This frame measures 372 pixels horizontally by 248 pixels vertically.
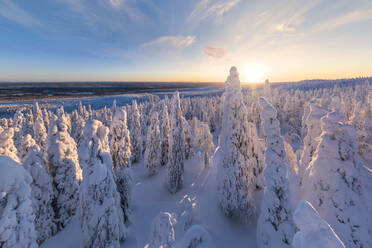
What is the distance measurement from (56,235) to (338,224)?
13553 mm

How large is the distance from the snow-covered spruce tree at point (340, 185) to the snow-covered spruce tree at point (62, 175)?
39.4 ft

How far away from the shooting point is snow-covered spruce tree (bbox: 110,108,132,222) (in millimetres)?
10594

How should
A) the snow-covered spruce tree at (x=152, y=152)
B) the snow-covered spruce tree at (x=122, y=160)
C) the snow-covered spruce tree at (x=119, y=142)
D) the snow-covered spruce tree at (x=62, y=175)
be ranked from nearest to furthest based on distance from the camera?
the snow-covered spruce tree at (x=62, y=175)
the snow-covered spruce tree at (x=122, y=160)
the snow-covered spruce tree at (x=119, y=142)
the snow-covered spruce tree at (x=152, y=152)

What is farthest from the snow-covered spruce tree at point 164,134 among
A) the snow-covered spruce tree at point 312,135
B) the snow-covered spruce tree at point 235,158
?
the snow-covered spruce tree at point 312,135

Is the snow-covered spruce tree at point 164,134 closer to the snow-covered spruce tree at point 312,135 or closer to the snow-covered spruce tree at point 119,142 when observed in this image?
the snow-covered spruce tree at point 119,142

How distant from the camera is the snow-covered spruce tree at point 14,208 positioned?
3660 mm

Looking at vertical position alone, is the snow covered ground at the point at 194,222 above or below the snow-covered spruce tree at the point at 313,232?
below

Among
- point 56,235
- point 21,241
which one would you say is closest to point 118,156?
point 56,235

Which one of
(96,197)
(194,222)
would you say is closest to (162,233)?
(96,197)

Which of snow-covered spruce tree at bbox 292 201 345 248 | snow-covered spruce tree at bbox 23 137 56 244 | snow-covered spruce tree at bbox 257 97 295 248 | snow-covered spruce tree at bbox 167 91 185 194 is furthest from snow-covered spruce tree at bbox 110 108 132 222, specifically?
snow-covered spruce tree at bbox 292 201 345 248

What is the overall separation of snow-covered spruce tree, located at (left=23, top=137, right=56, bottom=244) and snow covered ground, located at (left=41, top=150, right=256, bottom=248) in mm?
1052

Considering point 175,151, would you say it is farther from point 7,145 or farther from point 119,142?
point 7,145

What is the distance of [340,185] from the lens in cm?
489

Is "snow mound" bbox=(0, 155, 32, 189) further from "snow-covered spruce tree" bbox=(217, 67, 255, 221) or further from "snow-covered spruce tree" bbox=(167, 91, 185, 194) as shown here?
"snow-covered spruce tree" bbox=(167, 91, 185, 194)
